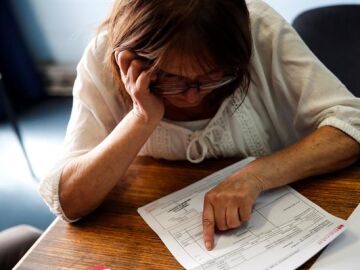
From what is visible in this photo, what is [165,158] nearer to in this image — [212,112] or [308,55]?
[212,112]

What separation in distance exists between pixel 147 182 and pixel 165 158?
0.31ft

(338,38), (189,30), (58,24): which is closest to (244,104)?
(189,30)

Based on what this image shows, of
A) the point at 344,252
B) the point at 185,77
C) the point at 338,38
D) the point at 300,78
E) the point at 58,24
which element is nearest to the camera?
the point at 344,252

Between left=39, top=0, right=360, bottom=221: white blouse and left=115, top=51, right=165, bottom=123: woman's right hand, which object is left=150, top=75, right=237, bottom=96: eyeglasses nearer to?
left=115, top=51, right=165, bottom=123: woman's right hand

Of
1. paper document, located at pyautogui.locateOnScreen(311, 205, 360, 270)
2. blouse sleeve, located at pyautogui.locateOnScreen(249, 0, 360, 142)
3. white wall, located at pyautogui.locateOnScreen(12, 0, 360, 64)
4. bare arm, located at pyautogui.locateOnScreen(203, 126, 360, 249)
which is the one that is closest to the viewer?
paper document, located at pyautogui.locateOnScreen(311, 205, 360, 270)

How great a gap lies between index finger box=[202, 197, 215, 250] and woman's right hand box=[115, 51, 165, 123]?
229mm

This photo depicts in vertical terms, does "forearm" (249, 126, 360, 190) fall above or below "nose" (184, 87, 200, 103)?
below

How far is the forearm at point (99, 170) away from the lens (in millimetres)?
893

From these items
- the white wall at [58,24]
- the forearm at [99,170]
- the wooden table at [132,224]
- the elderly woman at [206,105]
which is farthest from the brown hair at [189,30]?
the white wall at [58,24]

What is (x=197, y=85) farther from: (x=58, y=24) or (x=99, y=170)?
(x=58, y=24)

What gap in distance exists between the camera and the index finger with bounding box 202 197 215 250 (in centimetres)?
77

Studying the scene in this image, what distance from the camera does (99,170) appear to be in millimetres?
908

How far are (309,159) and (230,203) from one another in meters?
0.21

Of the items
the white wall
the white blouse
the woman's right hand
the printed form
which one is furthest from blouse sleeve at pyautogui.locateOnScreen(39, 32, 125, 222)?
the white wall
